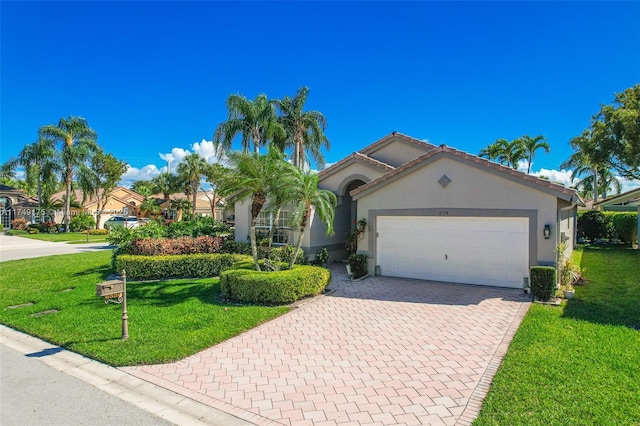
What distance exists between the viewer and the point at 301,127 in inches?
1008

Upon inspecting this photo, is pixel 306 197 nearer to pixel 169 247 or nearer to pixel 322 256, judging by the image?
pixel 322 256

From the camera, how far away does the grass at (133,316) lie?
7314mm

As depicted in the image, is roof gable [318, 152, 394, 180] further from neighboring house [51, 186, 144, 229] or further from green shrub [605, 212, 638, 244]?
neighboring house [51, 186, 144, 229]

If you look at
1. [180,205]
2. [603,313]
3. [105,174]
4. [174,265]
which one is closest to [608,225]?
[603,313]

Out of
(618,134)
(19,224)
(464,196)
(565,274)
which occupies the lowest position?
(565,274)

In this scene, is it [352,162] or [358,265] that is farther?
[352,162]

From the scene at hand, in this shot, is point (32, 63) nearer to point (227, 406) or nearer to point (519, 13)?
point (227, 406)

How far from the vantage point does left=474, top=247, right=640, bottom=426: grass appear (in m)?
4.78

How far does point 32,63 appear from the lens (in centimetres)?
1786

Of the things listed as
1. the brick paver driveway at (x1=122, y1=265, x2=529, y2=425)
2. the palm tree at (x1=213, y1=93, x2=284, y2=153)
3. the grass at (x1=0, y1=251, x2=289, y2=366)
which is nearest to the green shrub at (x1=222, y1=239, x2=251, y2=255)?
the grass at (x1=0, y1=251, x2=289, y2=366)

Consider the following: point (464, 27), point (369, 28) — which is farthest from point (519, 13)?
point (369, 28)

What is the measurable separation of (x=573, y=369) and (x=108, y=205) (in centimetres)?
6126

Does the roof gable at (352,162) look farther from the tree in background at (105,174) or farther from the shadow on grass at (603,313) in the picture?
the tree in background at (105,174)

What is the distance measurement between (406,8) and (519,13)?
3.99 meters
